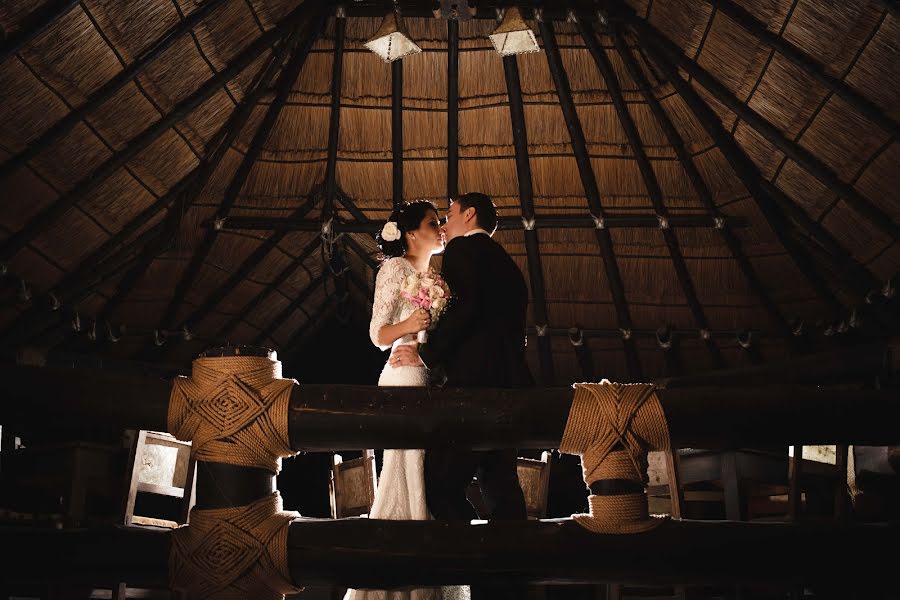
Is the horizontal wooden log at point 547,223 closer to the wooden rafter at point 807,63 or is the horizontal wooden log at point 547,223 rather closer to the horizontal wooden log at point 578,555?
the wooden rafter at point 807,63

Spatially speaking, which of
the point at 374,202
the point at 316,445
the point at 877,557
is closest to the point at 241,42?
the point at 374,202

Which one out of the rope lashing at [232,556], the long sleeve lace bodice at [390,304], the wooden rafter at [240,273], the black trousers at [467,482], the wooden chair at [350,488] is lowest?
the rope lashing at [232,556]

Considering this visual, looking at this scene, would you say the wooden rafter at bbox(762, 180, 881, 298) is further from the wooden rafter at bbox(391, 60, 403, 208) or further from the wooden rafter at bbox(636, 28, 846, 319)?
the wooden rafter at bbox(391, 60, 403, 208)

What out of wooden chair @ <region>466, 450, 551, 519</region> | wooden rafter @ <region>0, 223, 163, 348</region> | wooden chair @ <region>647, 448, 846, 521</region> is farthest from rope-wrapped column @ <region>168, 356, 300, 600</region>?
wooden rafter @ <region>0, 223, 163, 348</region>

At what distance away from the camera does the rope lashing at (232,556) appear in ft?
5.82

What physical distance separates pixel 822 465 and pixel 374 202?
4369mm

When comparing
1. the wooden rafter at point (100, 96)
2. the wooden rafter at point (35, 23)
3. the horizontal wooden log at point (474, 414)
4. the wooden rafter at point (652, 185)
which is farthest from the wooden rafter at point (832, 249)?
the horizontal wooden log at point (474, 414)

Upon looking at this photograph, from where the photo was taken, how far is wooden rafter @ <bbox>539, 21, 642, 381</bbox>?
21.4 ft

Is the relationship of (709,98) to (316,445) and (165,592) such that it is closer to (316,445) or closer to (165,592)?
(165,592)

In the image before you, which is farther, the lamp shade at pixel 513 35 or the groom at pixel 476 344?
the lamp shade at pixel 513 35

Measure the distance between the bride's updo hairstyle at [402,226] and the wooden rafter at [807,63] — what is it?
267cm

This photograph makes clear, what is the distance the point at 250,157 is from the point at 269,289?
1.88m

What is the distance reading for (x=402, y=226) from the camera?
379 centimetres

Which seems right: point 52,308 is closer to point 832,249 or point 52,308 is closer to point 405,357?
point 405,357
